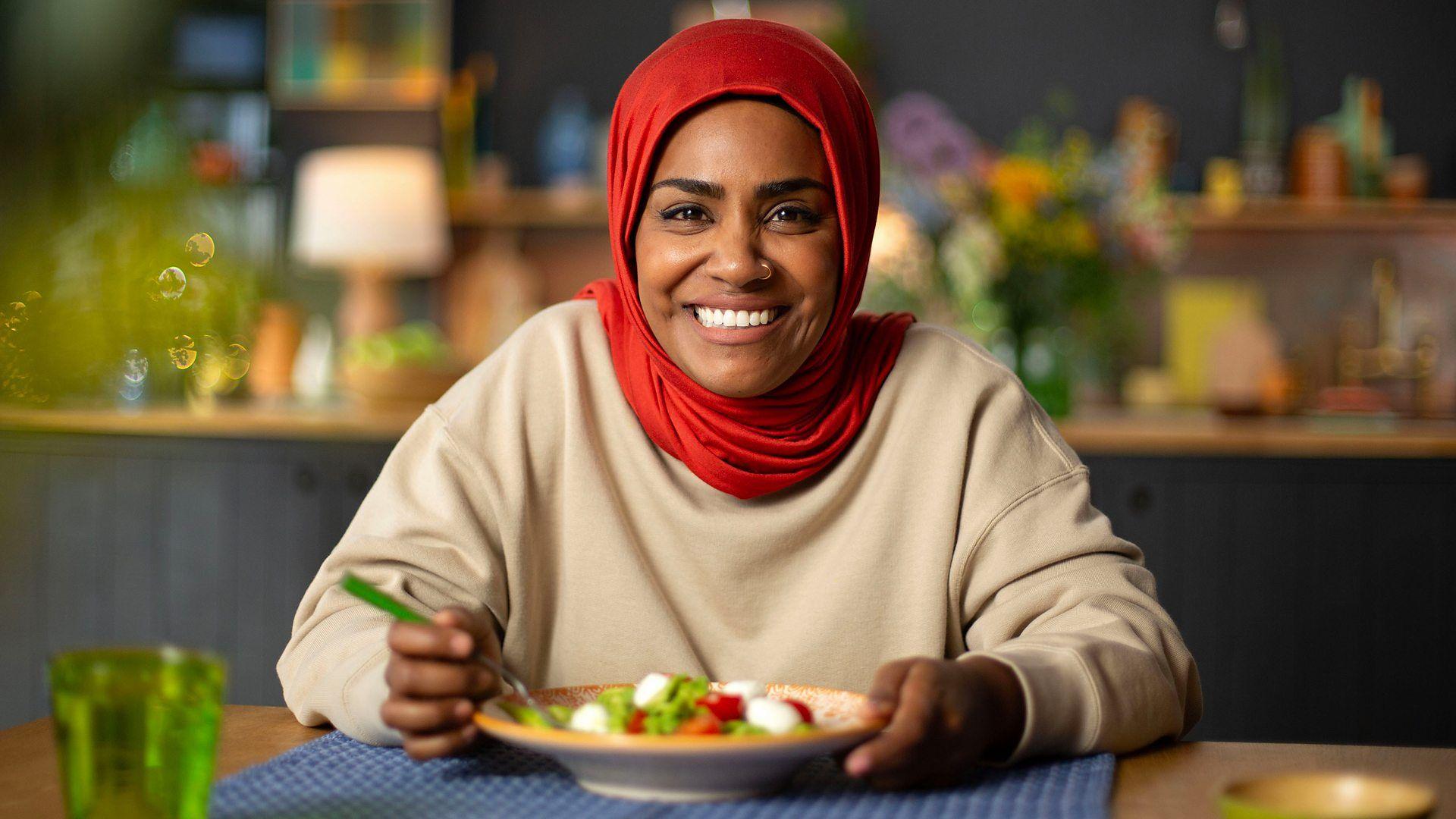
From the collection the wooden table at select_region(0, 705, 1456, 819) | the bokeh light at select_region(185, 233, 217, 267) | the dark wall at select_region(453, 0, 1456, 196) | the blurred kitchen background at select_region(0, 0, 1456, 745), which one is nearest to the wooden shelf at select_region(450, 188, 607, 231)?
the blurred kitchen background at select_region(0, 0, 1456, 745)

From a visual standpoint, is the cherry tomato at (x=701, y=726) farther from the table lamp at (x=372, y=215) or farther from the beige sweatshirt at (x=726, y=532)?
the table lamp at (x=372, y=215)

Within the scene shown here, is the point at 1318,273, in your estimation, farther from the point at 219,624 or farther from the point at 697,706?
the point at 697,706

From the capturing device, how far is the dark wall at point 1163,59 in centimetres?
475

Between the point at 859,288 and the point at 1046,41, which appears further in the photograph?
the point at 1046,41

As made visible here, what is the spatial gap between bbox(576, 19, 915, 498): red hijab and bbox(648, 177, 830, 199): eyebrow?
0.03 m

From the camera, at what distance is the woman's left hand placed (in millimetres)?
896

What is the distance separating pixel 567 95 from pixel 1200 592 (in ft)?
9.84

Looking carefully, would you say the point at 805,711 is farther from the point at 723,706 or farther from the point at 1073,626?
the point at 1073,626

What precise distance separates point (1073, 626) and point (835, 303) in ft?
1.25

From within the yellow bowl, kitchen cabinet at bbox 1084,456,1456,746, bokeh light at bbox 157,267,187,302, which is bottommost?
kitchen cabinet at bbox 1084,456,1456,746

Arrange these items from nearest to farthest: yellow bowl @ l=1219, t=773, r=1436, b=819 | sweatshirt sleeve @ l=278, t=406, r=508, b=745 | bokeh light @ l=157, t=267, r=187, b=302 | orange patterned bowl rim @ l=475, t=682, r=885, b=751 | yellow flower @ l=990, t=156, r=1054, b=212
Result: yellow bowl @ l=1219, t=773, r=1436, b=819 → orange patterned bowl rim @ l=475, t=682, r=885, b=751 → sweatshirt sleeve @ l=278, t=406, r=508, b=745 → bokeh light @ l=157, t=267, r=187, b=302 → yellow flower @ l=990, t=156, r=1054, b=212

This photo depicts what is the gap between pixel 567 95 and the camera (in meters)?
5.08

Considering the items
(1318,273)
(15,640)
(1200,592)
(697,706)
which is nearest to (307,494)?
(15,640)

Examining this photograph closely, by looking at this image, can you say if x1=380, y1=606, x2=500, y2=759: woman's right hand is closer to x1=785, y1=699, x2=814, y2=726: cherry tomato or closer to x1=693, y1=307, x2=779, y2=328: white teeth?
x1=785, y1=699, x2=814, y2=726: cherry tomato
